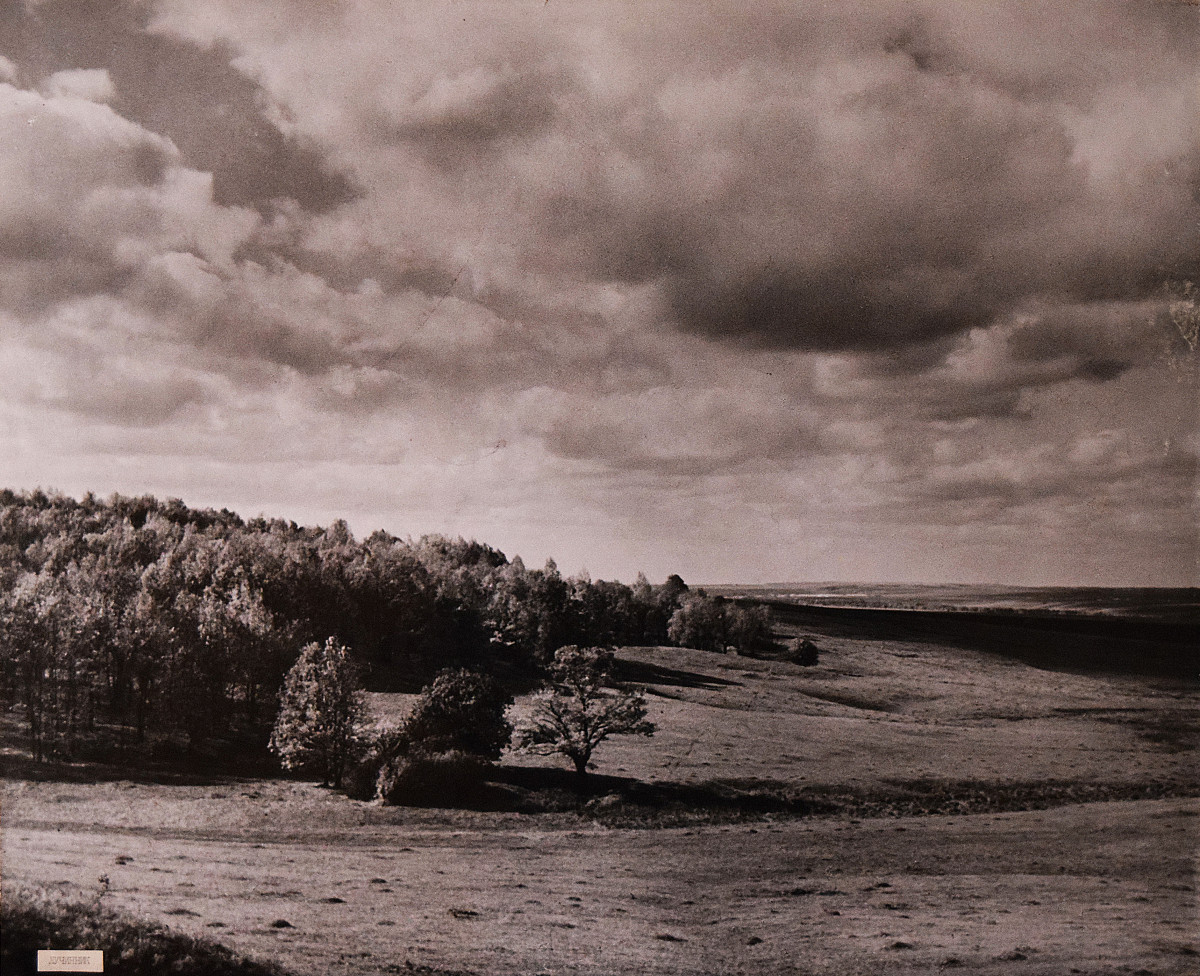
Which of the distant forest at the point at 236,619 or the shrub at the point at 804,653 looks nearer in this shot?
the distant forest at the point at 236,619

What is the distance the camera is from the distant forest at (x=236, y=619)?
3412cm

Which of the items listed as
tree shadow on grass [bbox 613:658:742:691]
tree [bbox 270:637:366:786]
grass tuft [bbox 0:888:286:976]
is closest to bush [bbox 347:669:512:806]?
tree [bbox 270:637:366:786]

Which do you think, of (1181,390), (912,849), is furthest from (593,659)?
(1181,390)

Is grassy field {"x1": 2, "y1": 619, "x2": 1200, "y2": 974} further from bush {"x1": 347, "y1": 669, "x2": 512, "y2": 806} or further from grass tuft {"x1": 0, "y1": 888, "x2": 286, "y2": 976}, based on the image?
bush {"x1": 347, "y1": 669, "x2": 512, "y2": 806}

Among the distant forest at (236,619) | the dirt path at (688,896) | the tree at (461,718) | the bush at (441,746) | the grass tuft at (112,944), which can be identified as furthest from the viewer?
the tree at (461,718)

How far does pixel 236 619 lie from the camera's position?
46531mm

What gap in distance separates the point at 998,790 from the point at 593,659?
63.2 feet

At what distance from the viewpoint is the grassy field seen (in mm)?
19781

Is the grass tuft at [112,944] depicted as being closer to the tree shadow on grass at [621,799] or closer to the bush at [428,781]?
the bush at [428,781]

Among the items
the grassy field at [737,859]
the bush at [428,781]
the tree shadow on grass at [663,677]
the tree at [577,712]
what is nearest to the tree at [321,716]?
the grassy field at [737,859]

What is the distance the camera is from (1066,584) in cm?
2753

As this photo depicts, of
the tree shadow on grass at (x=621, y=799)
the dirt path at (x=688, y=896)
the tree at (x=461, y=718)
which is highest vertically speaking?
the tree at (x=461, y=718)

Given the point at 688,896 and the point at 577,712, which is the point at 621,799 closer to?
the point at 577,712

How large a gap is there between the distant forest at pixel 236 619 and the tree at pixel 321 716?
13.4 ft
